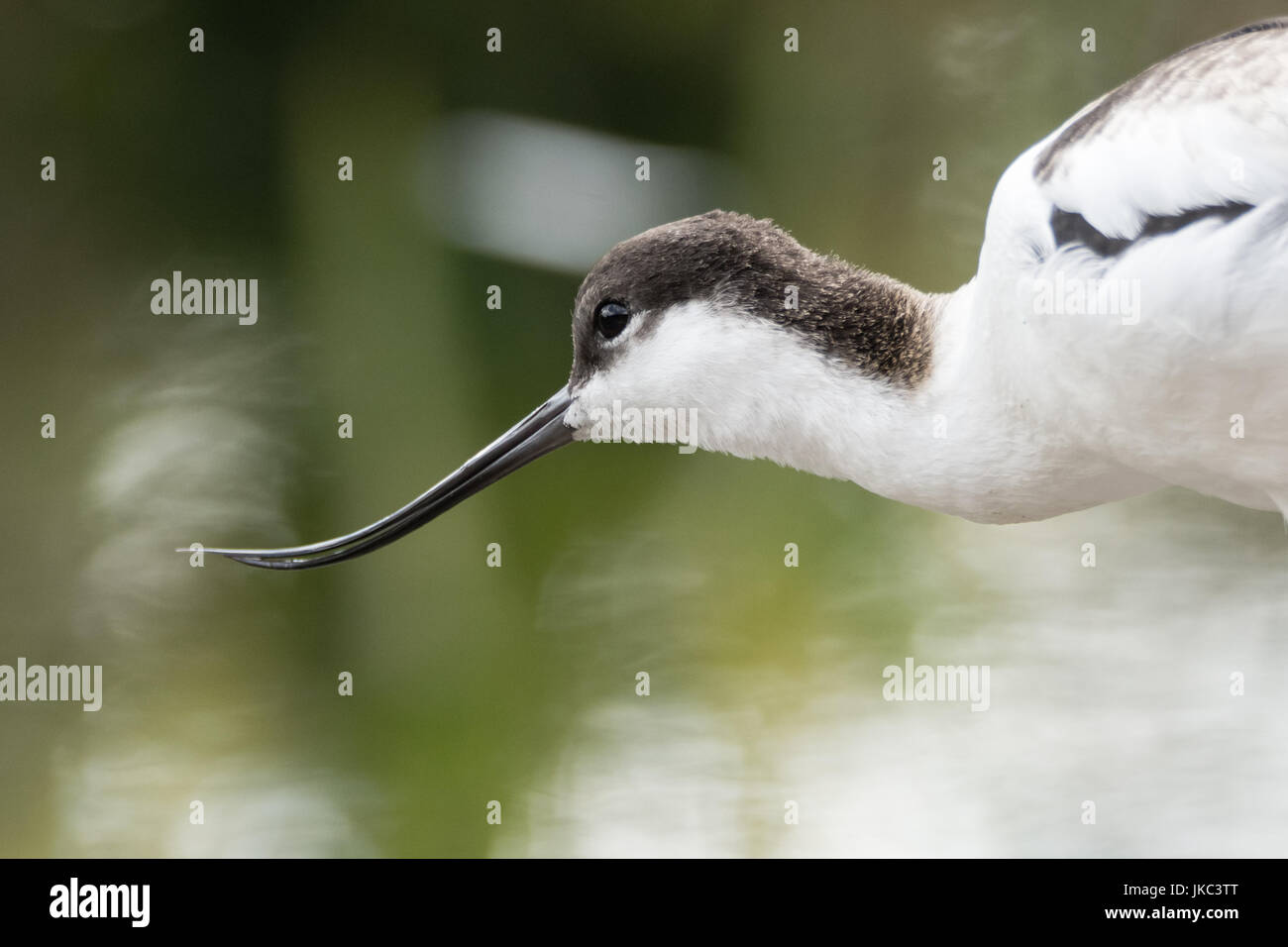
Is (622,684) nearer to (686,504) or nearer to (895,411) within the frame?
(686,504)

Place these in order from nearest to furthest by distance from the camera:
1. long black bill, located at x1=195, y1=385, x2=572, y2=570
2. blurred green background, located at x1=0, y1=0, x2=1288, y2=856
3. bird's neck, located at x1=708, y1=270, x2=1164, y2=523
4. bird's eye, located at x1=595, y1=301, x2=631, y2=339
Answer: bird's neck, located at x1=708, y1=270, x2=1164, y2=523, bird's eye, located at x1=595, y1=301, x2=631, y2=339, long black bill, located at x1=195, y1=385, x2=572, y2=570, blurred green background, located at x1=0, y1=0, x2=1288, y2=856

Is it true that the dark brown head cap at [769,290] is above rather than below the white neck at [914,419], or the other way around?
above

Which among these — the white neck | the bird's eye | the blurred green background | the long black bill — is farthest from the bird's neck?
the blurred green background

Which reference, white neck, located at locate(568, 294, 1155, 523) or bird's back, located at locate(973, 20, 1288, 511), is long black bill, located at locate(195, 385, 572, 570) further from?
bird's back, located at locate(973, 20, 1288, 511)

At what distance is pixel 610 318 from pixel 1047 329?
0.53 metres

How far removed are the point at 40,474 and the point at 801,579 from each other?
1780mm

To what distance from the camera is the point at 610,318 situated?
1.54 meters

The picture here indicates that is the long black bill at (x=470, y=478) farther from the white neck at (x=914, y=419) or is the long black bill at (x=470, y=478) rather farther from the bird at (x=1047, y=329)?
the white neck at (x=914, y=419)

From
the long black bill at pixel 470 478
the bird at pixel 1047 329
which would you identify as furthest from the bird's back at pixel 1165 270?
the long black bill at pixel 470 478

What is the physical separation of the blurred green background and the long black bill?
0.86 meters

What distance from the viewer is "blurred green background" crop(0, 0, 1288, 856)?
268cm

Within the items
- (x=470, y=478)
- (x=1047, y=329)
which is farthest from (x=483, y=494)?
(x=1047, y=329)

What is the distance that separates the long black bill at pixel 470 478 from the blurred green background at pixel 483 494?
0.86 meters

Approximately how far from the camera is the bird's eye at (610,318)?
1.53m
